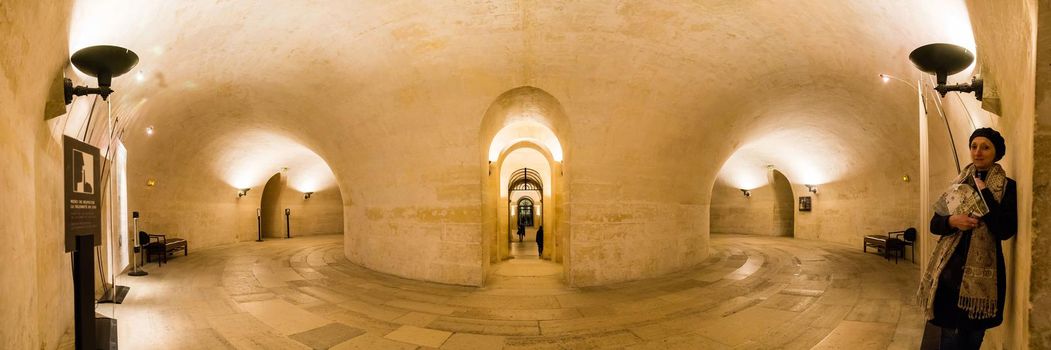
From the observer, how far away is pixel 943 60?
3.54m

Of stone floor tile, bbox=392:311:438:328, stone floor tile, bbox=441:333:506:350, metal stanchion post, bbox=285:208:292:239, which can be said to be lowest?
metal stanchion post, bbox=285:208:292:239

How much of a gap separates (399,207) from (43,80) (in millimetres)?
5627

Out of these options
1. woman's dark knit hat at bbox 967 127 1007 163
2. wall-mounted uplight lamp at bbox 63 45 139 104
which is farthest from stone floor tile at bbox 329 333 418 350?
woman's dark knit hat at bbox 967 127 1007 163

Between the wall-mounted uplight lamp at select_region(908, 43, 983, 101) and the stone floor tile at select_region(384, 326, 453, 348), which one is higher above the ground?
the wall-mounted uplight lamp at select_region(908, 43, 983, 101)

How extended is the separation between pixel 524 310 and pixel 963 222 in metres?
4.58

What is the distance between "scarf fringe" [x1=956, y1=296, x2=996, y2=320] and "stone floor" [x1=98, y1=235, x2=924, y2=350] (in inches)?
77.2

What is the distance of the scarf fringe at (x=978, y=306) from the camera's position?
2.60 m

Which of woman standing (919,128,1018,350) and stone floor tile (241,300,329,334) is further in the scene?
stone floor tile (241,300,329,334)

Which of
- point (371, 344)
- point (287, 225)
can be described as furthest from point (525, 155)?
point (287, 225)

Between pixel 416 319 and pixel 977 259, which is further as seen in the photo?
pixel 416 319

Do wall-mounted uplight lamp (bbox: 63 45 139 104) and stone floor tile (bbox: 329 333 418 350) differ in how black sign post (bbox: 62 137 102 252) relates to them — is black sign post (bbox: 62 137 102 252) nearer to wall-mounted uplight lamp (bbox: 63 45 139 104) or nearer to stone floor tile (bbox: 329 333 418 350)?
wall-mounted uplight lamp (bbox: 63 45 139 104)

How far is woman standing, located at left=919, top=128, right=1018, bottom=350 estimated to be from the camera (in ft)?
8.61

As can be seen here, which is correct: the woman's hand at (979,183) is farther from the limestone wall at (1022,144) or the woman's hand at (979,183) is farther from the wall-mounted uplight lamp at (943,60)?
the wall-mounted uplight lamp at (943,60)

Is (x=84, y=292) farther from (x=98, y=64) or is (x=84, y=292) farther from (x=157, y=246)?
(x=157, y=246)
